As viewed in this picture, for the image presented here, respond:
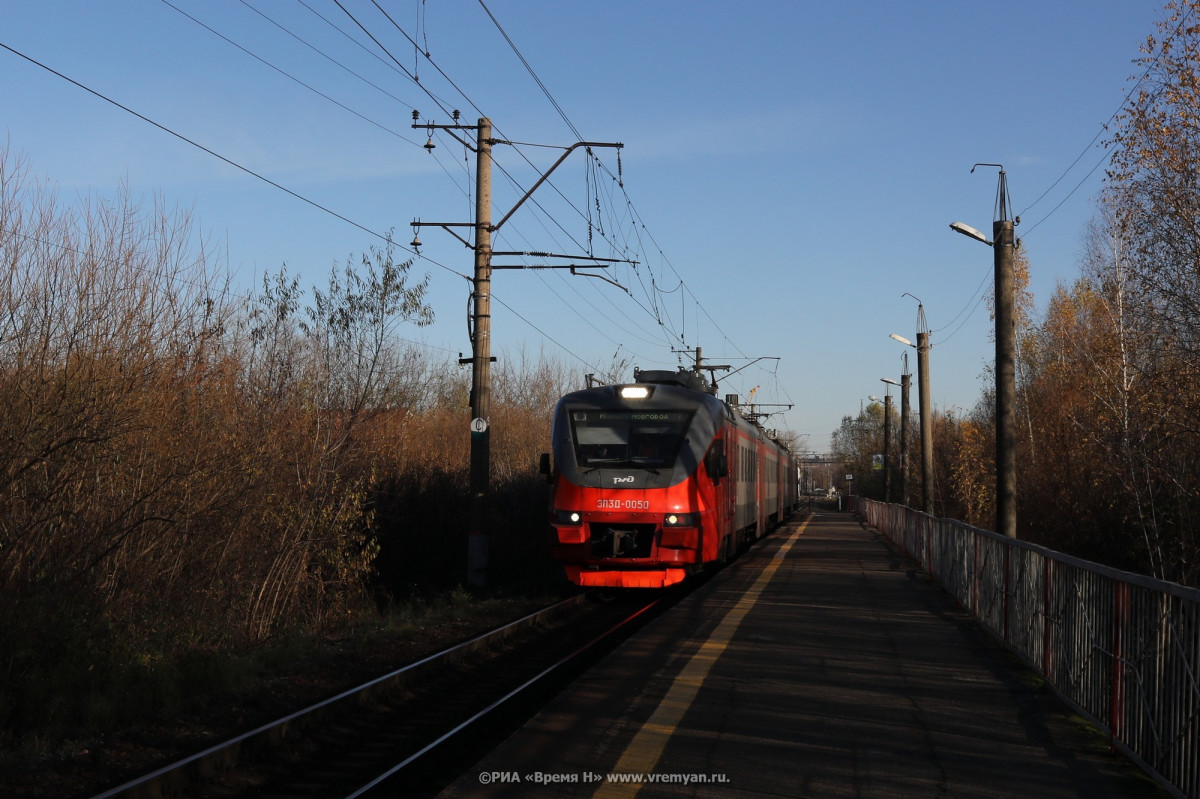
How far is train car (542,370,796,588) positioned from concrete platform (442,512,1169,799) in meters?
2.63

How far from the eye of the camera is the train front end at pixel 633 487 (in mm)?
15453

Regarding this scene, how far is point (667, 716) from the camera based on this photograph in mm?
7730

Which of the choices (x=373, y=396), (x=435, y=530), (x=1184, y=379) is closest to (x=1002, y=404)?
(x=1184, y=379)

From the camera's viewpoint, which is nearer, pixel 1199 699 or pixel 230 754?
pixel 1199 699

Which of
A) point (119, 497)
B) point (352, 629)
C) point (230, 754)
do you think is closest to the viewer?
point (230, 754)

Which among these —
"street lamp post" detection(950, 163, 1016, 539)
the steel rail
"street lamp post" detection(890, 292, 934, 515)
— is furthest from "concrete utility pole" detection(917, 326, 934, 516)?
the steel rail

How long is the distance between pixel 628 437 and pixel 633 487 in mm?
923

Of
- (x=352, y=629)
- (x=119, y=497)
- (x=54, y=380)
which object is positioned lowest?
(x=352, y=629)

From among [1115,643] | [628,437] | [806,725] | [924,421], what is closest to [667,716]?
[806,725]

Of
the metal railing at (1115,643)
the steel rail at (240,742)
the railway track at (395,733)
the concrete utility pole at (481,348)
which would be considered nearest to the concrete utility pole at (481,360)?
the concrete utility pole at (481,348)

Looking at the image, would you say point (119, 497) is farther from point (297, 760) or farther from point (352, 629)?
point (297, 760)

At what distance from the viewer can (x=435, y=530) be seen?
86.6 feet

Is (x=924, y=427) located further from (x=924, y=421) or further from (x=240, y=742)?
(x=240, y=742)

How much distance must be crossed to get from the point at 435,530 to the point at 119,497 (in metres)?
15.4
